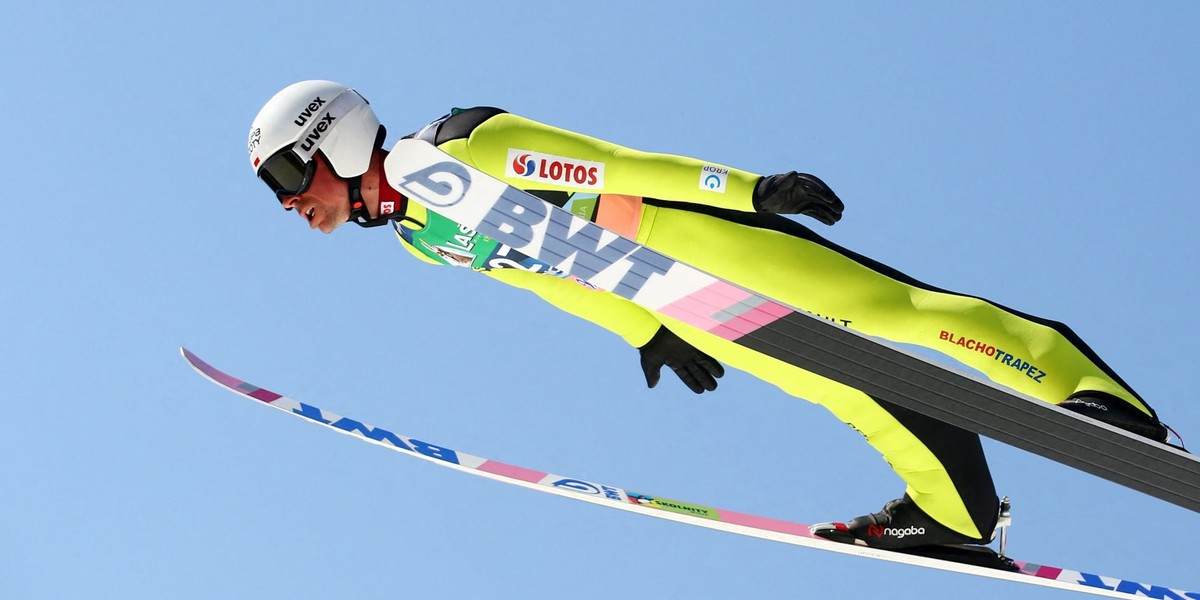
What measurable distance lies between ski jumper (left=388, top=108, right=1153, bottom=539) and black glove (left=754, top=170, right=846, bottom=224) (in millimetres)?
70

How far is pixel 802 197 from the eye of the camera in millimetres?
3266

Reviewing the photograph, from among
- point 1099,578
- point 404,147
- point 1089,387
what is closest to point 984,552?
point 1099,578

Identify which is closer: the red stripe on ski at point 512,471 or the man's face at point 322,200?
the man's face at point 322,200

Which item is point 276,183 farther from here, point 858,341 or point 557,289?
point 858,341

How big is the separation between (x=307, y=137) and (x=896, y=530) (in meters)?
1.90

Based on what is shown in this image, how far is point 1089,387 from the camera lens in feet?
11.5

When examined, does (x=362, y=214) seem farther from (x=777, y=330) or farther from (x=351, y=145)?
(x=777, y=330)

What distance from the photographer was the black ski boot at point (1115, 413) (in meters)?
3.45

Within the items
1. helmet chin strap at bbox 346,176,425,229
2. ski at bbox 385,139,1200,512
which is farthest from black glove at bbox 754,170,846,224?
helmet chin strap at bbox 346,176,425,229

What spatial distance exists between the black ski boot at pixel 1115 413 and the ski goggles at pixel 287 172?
1922 mm

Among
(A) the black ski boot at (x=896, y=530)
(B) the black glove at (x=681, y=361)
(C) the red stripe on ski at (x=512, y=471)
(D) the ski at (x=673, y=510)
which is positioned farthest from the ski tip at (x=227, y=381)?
(A) the black ski boot at (x=896, y=530)

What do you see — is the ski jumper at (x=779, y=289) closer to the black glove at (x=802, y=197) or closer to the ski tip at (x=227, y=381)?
the black glove at (x=802, y=197)

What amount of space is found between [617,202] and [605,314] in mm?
425

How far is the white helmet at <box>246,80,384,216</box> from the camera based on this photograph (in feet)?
11.7
